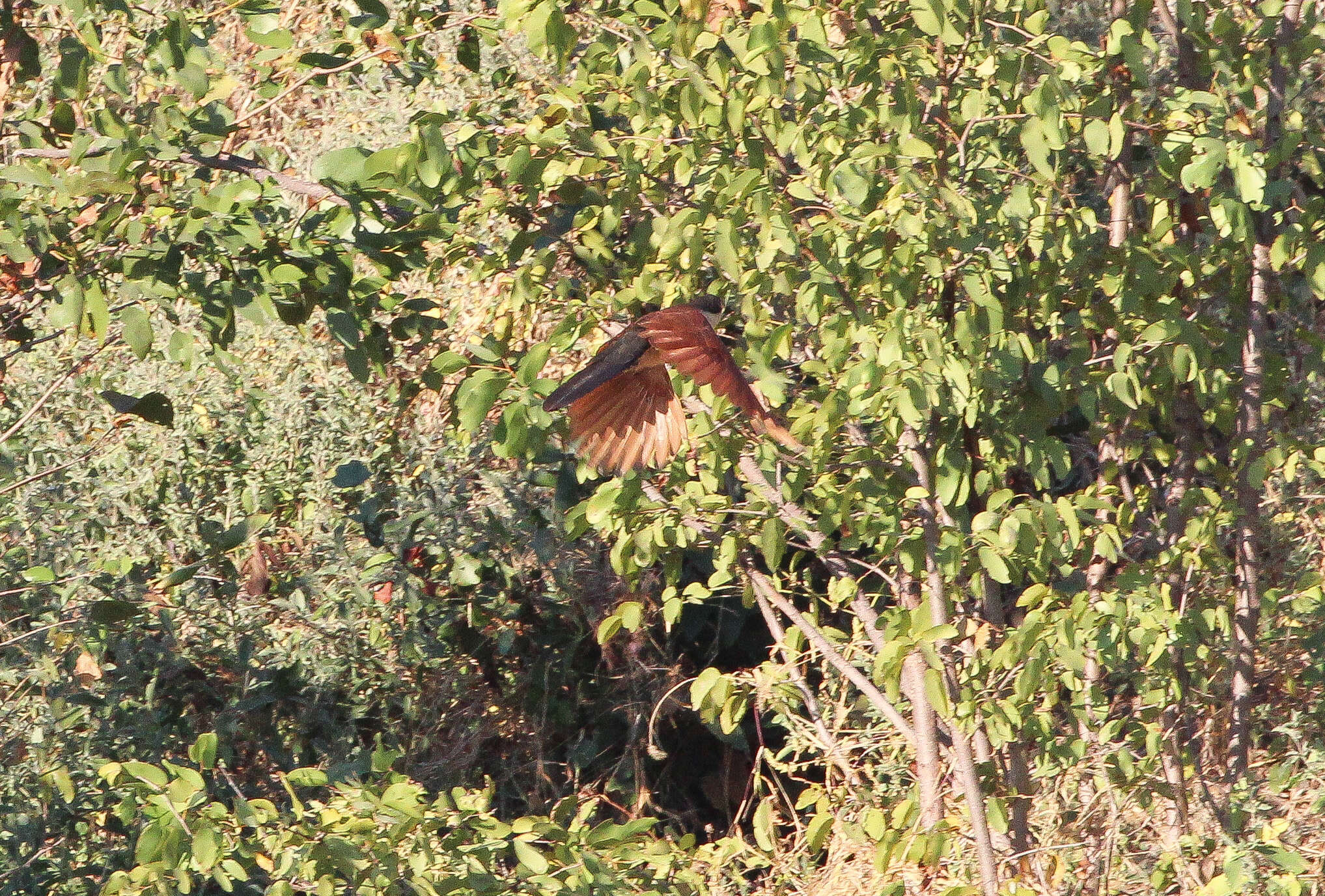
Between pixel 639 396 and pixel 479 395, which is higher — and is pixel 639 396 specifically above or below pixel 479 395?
below

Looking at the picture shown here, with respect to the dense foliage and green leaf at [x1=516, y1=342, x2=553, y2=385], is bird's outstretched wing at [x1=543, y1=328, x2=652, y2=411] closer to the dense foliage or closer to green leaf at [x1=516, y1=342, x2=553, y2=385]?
the dense foliage

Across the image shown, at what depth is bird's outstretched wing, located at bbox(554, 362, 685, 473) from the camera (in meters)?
3.51

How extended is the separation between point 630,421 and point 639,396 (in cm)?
11

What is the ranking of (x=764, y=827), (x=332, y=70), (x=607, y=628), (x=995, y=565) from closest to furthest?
(x=995, y=565), (x=332, y=70), (x=607, y=628), (x=764, y=827)

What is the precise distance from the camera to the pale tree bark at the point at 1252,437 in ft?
11.6

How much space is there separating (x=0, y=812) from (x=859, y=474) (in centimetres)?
256

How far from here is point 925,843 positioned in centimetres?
326

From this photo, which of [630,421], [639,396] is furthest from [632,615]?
[639,396]

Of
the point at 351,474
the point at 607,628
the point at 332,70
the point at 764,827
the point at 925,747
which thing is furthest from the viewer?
the point at 764,827

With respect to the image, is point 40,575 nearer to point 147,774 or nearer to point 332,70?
point 147,774

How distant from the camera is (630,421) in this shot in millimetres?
3594

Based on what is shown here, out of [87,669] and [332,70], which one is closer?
[332,70]

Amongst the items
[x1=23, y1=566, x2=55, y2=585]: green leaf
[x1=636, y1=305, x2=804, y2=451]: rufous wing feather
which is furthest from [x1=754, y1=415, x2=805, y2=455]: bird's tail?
[x1=23, y1=566, x2=55, y2=585]: green leaf

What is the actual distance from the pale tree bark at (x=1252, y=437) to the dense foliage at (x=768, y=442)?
2 cm
